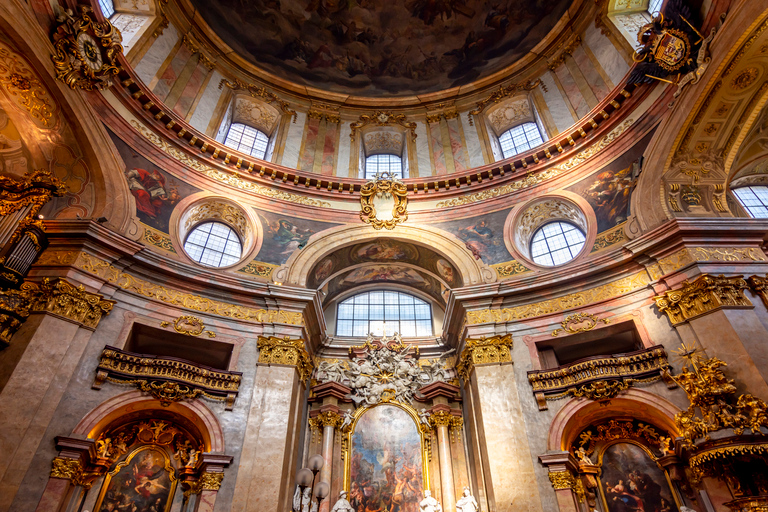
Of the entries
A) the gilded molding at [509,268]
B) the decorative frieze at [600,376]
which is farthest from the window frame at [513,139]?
the decorative frieze at [600,376]

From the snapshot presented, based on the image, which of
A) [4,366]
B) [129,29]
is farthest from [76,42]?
[4,366]

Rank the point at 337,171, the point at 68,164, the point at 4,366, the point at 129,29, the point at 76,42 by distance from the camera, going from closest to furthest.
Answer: the point at 4,366
the point at 76,42
the point at 68,164
the point at 129,29
the point at 337,171

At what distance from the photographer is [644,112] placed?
1434cm

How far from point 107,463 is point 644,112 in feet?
59.9

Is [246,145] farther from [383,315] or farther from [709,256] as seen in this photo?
[709,256]

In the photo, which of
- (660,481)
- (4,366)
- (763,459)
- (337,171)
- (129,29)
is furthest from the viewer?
(337,171)

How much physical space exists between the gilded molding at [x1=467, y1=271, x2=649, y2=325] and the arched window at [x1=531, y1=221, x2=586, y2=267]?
6.74ft

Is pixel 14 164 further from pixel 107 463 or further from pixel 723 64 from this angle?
pixel 723 64

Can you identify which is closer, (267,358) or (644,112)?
(267,358)

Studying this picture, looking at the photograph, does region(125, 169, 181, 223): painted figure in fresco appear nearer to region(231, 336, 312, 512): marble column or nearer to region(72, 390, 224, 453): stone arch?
region(231, 336, 312, 512): marble column

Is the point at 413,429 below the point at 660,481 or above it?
above

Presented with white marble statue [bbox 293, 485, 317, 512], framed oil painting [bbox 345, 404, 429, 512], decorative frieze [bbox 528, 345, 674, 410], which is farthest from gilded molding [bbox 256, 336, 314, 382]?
decorative frieze [bbox 528, 345, 674, 410]

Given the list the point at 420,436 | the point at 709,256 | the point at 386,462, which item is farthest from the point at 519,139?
the point at 386,462

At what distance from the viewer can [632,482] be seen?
11.1 m
